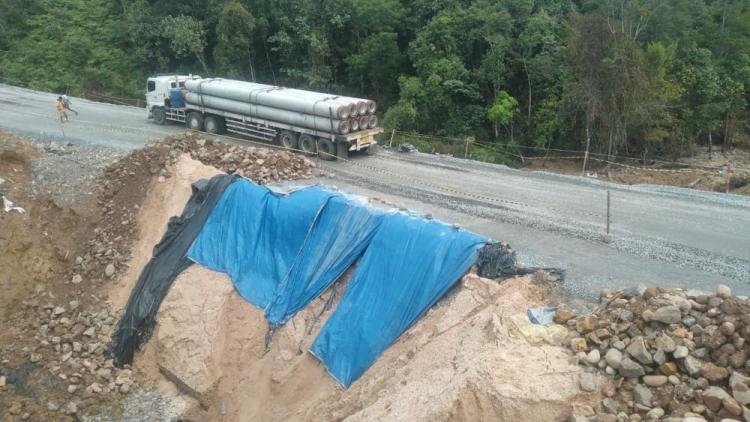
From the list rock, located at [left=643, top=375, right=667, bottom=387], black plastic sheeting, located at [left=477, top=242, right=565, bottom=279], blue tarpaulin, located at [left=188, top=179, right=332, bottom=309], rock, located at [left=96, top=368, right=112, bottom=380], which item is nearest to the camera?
rock, located at [left=643, top=375, right=667, bottom=387]

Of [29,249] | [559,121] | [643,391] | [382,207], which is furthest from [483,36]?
[643,391]

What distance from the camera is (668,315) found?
26.6 feet

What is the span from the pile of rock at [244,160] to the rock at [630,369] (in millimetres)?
12055

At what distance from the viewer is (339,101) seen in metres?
20.9

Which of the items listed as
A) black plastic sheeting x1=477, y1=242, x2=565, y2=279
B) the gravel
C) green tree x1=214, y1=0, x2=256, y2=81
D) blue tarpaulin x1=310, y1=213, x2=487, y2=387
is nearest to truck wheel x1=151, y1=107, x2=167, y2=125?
the gravel

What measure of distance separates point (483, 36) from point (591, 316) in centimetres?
2266

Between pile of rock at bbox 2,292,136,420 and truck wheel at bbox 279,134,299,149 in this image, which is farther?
truck wheel at bbox 279,134,299,149

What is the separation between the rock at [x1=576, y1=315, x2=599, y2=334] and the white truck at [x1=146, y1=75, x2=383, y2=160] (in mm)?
13113

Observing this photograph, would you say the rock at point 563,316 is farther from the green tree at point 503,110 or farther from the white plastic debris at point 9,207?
the green tree at point 503,110

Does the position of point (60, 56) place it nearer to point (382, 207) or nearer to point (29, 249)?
point (29, 249)

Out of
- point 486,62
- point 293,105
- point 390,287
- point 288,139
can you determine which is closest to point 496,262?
point 390,287

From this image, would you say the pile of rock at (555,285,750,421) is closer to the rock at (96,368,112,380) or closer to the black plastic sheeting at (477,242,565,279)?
the black plastic sheeting at (477,242,565,279)

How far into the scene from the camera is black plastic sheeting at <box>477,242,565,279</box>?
1071 centimetres

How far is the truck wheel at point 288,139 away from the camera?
72.2 feet
